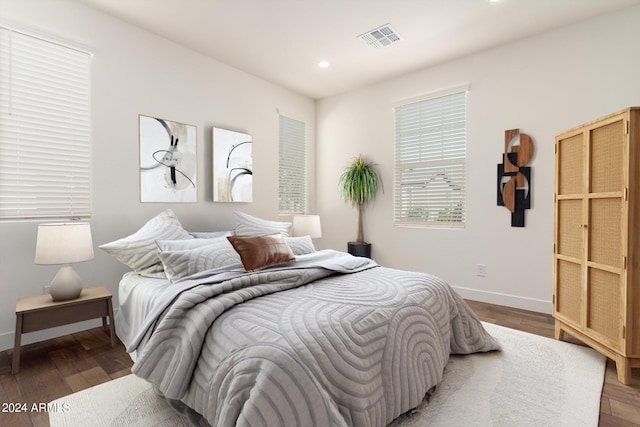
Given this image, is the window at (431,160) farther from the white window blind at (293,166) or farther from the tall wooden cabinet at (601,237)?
the white window blind at (293,166)

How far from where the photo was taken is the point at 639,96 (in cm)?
276

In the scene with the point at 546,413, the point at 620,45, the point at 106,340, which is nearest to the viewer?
the point at 546,413

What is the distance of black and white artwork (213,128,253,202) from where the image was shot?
3.67 meters

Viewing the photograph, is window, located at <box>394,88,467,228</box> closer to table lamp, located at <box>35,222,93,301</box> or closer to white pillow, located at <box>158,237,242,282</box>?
white pillow, located at <box>158,237,242,282</box>

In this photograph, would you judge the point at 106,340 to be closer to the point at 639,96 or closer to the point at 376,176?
the point at 376,176

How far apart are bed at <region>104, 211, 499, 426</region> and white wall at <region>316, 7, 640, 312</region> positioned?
165 cm

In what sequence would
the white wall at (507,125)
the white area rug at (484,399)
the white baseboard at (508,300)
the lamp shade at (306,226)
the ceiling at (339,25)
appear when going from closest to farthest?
1. the white area rug at (484,399)
2. the ceiling at (339,25)
3. the white wall at (507,125)
4. the white baseboard at (508,300)
5. the lamp shade at (306,226)

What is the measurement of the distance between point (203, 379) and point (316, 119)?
433 centimetres

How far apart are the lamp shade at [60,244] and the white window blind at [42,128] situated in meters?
0.43

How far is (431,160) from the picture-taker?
400cm

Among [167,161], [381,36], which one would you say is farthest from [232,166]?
[381,36]

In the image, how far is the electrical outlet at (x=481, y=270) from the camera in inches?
143

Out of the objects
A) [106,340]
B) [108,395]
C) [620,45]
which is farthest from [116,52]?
[620,45]

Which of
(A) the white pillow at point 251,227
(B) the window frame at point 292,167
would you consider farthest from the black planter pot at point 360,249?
(A) the white pillow at point 251,227
